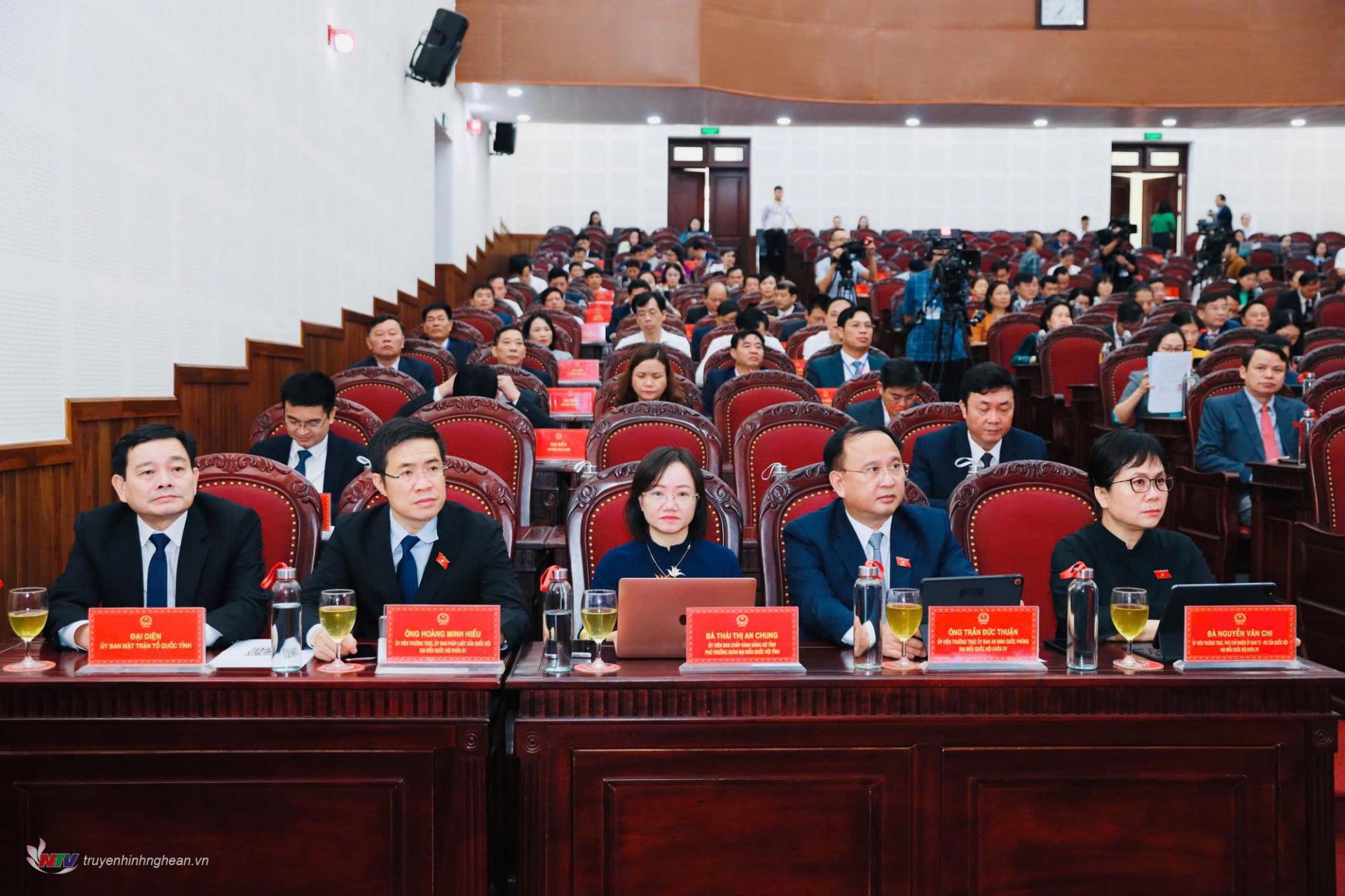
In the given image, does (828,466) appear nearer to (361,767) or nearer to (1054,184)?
(361,767)

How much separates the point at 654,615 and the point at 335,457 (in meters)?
1.83

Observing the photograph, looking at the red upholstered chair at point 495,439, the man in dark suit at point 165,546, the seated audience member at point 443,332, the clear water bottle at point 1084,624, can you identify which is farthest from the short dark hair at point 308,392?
the seated audience member at point 443,332

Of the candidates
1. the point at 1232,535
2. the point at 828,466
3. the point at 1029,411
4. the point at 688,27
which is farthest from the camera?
the point at 688,27

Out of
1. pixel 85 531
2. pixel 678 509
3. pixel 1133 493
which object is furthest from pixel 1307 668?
pixel 85 531

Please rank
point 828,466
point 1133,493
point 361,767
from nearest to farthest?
point 361,767
point 1133,493
point 828,466

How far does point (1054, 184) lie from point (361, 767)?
15885 mm

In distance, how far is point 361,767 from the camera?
1741 mm

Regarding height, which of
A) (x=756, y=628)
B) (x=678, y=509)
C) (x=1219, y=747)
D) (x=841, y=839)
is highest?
(x=678, y=509)

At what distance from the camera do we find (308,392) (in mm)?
3344

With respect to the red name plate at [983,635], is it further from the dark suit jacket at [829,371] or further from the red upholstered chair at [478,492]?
the dark suit jacket at [829,371]

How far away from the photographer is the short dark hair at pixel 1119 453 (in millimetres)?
2295

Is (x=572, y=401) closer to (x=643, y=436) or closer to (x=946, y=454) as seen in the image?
(x=643, y=436)

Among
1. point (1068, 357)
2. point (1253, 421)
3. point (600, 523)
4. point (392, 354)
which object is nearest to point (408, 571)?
point (600, 523)

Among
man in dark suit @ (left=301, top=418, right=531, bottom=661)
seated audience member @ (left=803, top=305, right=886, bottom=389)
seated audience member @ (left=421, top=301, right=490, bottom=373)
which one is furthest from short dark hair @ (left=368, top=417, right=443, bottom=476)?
seated audience member @ (left=421, top=301, right=490, bottom=373)
